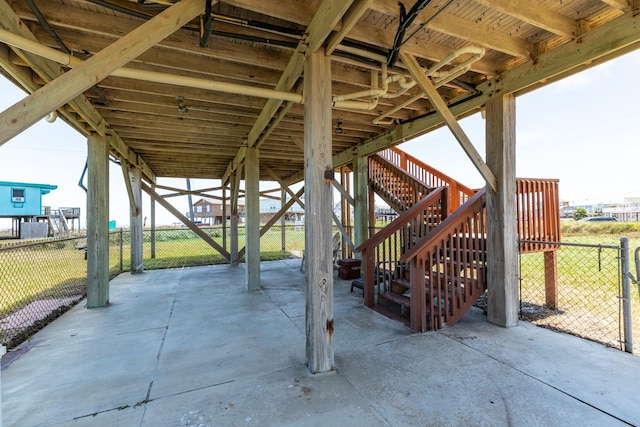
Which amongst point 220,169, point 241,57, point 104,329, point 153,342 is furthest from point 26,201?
point 241,57

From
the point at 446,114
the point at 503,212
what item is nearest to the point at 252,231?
the point at 446,114

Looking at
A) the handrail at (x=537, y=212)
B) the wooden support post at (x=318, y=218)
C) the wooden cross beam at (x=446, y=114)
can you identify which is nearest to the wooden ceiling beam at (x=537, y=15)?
the wooden cross beam at (x=446, y=114)

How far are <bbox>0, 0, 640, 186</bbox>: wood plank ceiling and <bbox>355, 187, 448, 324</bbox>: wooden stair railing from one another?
1366 mm

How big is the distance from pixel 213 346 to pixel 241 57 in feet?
9.80

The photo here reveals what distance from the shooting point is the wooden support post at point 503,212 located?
11.0ft

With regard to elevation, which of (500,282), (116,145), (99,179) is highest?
(116,145)

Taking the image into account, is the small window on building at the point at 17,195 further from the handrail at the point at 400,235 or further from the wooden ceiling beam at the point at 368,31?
the wooden ceiling beam at the point at 368,31

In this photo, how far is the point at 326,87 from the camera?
249 cm

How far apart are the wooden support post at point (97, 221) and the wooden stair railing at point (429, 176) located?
524 cm

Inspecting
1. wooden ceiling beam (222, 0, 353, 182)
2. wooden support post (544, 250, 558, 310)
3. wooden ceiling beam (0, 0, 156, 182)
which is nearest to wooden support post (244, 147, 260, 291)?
wooden ceiling beam (222, 0, 353, 182)

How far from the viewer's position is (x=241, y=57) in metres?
2.80

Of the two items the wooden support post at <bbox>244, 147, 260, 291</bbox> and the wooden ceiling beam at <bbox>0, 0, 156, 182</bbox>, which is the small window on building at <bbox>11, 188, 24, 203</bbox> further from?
the wooden support post at <bbox>244, 147, 260, 291</bbox>

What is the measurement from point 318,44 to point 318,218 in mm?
1437

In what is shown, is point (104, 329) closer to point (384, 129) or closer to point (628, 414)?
point (628, 414)
